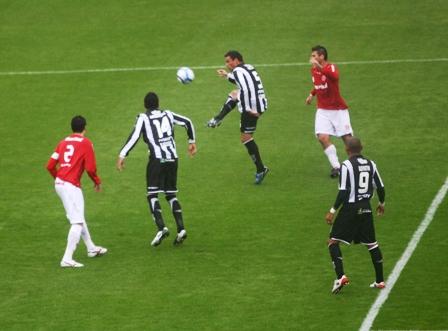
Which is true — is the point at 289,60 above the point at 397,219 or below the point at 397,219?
above

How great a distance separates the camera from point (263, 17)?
3338 cm

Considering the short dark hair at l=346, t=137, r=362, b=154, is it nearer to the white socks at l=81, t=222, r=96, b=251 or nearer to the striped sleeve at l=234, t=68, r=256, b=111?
the white socks at l=81, t=222, r=96, b=251

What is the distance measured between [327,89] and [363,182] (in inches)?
232

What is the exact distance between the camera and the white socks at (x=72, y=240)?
1847cm

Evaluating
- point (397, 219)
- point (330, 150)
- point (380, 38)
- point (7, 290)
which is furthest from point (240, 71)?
point (380, 38)

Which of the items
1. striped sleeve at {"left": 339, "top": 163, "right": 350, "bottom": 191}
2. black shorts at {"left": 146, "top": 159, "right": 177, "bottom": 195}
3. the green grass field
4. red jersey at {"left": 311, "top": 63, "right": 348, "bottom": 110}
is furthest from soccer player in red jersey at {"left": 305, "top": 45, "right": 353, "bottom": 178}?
striped sleeve at {"left": 339, "top": 163, "right": 350, "bottom": 191}

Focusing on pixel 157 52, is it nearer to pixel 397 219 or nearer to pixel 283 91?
pixel 283 91

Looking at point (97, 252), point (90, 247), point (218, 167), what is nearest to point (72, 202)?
point (90, 247)

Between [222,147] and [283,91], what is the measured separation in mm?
3856

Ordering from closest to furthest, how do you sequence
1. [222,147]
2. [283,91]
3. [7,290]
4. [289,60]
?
1. [7,290]
2. [222,147]
3. [283,91]
4. [289,60]

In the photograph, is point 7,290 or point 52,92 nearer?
point 7,290

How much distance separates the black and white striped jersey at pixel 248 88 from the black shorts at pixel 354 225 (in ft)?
20.8

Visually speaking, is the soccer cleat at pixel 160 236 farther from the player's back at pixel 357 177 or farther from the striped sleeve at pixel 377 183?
the striped sleeve at pixel 377 183

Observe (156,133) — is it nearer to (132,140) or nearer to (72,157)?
(132,140)
